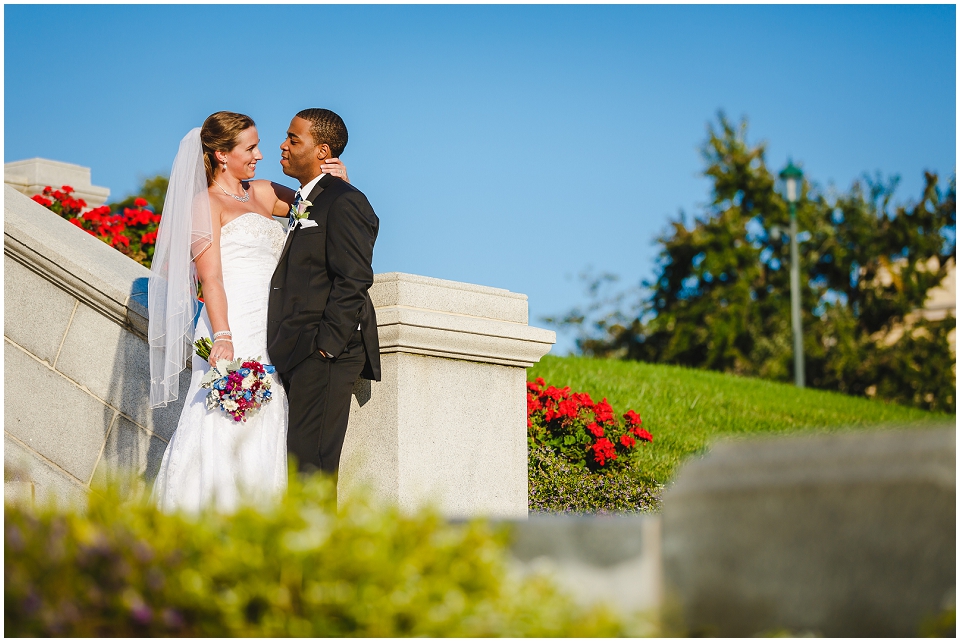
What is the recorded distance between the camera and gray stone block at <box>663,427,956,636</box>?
210cm

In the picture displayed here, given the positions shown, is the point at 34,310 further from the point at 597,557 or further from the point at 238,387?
the point at 597,557

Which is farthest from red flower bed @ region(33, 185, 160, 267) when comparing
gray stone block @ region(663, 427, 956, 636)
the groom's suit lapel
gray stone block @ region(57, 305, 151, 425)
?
gray stone block @ region(663, 427, 956, 636)

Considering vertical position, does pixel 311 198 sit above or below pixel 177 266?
above

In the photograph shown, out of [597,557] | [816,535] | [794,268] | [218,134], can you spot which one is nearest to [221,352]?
[218,134]

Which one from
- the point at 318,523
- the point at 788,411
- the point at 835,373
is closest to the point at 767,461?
the point at 318,523

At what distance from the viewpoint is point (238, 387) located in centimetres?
464

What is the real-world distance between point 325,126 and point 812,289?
85.4 feet

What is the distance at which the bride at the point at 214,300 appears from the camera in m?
4.74

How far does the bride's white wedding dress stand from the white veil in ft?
0.39

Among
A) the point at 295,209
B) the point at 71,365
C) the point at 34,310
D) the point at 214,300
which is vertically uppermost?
the point at 295,209

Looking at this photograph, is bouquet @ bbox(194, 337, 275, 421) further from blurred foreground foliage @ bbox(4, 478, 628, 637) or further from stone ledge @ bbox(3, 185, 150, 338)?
blurred foreground foliage @ bbox(4, 478, 628, 637)

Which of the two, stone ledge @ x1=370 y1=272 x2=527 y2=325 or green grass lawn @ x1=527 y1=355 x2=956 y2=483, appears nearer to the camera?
stone ledge @ x1=370 y1=272 x2=527 y2=325

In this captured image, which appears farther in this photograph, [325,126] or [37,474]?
[37,474]

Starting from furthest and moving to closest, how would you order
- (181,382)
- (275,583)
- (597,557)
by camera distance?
(181,382) < (597,557) < (275,583)
